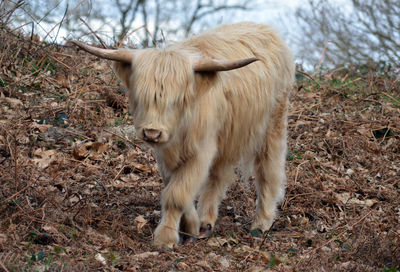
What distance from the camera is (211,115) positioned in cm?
472

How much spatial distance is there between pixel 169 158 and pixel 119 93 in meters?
3.73

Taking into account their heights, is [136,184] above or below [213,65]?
below

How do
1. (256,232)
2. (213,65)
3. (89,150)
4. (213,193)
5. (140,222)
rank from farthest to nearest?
(89,150) → (213,193) → (256,232) → (140,222) → (213,65)

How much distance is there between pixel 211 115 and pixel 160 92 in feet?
1.93

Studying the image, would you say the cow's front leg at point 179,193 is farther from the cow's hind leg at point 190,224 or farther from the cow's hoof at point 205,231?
the cow's hoof at point 205,231

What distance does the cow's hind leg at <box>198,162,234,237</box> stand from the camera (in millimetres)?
5531

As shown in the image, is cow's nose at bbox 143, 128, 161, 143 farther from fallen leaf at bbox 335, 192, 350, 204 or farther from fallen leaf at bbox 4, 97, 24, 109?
fallen leaf at bbox 4, 97, 24, 109

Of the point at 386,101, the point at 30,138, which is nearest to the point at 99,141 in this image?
the point at 30,138

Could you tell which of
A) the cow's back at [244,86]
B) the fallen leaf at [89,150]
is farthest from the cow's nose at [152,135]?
the fallen leaf at [89,150]

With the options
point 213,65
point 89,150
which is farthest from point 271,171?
point 89,150

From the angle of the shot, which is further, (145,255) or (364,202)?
(364,202)

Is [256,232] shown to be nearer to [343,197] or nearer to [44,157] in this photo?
[343,197]

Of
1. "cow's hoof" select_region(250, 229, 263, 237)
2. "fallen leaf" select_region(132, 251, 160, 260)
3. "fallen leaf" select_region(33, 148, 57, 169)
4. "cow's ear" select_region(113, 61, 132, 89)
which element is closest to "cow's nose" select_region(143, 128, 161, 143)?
"cow's ear" select_region(113, 61, 132, 89)

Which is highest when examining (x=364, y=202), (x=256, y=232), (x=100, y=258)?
(x=100, y=258)
